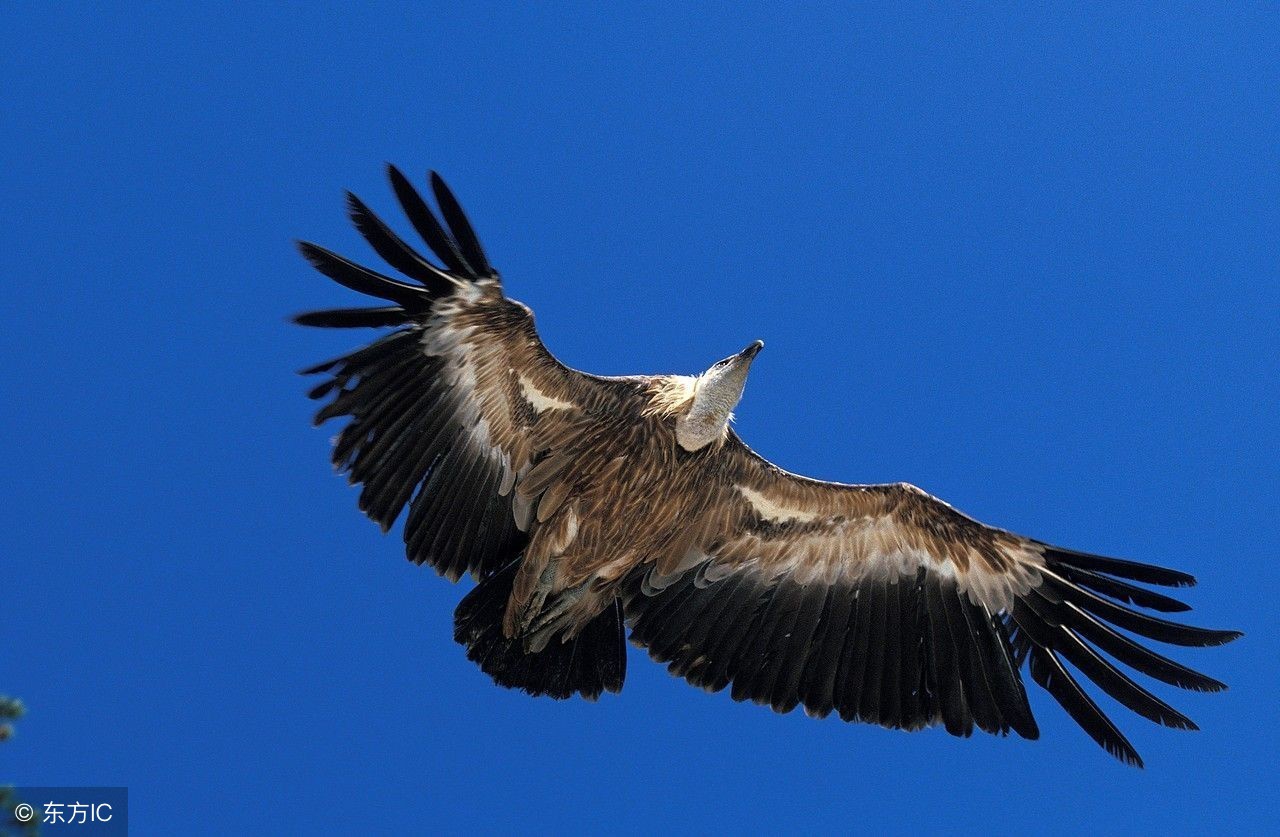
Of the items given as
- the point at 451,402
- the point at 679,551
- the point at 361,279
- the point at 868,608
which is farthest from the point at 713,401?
the point at 361,279

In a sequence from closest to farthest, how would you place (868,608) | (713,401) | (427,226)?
(427,226) → (713,401) → (868,608)

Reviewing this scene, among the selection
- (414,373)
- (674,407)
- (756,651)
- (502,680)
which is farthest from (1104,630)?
(414,373)

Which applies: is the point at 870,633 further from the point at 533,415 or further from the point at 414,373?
the point at 414,373

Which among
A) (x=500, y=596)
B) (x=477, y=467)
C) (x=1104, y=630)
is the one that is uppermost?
(x=477, y=467)

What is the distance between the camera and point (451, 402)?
8109 mm

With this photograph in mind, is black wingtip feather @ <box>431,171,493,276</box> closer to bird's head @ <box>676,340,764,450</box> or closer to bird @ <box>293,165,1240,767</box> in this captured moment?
bird @ <box>293,165,1240,767</box>

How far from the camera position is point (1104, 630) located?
8.12 meters

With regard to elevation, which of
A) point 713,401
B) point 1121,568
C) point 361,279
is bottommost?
point 1121,568

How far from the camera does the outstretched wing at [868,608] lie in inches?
331

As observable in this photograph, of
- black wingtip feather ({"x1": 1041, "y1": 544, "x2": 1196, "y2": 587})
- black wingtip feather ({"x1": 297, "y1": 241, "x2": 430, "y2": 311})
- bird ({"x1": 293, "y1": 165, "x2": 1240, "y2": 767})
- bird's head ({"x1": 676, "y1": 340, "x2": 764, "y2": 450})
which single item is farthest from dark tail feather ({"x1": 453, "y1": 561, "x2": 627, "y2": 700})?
black wingtip feather ({"x1": 1041, "y1": 544, "x2": 1196, "y2": 587})

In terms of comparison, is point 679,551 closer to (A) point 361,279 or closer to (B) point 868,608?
(B) point 868,608

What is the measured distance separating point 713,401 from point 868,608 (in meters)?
1.87

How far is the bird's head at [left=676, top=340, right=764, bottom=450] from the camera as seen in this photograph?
7.94m

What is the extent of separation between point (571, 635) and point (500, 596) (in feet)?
1.70
